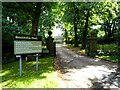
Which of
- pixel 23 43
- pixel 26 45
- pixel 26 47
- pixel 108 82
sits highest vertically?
pixel 23 43

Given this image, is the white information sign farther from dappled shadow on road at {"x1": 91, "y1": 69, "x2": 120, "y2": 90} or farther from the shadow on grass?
dappled shadow on road at {"x1": 91, "y1": 69, "x2": 120, "y2": 90}

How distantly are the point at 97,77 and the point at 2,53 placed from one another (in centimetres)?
1290

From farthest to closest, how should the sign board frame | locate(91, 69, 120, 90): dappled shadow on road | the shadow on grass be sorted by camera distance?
the sign board frame → the shadow on grass → locate(91, 69, 120, 90): dappled shadow on road

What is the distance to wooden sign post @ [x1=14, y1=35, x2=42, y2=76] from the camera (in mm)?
9852

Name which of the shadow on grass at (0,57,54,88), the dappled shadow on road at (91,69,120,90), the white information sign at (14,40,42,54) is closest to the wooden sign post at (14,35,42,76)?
the white information sign at (14,40,42,54)

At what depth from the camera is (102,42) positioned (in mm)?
32844

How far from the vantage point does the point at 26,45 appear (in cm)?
1031

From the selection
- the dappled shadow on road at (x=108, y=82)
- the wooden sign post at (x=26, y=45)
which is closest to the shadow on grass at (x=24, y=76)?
the wooden sign post at (x=26, y=45)

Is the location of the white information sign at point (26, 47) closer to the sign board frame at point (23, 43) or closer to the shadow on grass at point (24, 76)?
the sign board frame at point (23, 43)

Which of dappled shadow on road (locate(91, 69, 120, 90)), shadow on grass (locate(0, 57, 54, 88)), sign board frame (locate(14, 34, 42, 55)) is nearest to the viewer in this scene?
dappled shadow on road (locate(91, 69, 120, 90))

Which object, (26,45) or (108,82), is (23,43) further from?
(108,82)

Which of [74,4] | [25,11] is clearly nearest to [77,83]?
[25,11]

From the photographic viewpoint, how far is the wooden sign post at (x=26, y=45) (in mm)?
9852

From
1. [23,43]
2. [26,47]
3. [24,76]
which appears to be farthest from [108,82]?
[23,43]
